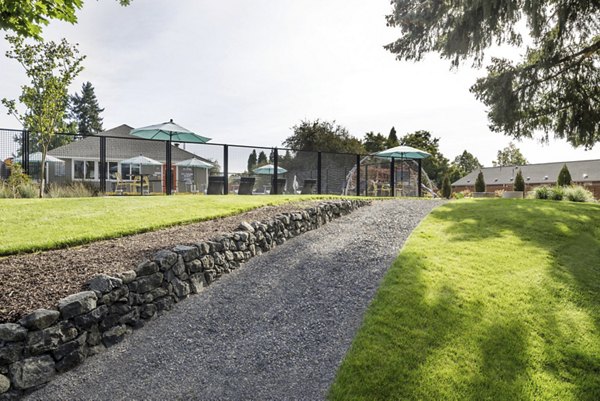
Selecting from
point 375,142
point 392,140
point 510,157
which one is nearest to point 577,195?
point 375,142

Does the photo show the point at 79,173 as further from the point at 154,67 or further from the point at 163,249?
the point at 163,249

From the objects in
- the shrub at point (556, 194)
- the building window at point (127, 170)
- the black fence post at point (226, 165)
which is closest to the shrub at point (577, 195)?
the shrub at point (556, 194)

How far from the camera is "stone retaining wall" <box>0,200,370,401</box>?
276 cm

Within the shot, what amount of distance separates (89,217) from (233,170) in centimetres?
649

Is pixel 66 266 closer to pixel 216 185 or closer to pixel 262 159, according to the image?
pixel 216 185

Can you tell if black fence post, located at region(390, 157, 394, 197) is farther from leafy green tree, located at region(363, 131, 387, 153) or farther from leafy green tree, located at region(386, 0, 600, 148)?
leafy green tree, located at region(363, 131, 387, 153)

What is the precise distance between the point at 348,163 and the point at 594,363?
12.8 m

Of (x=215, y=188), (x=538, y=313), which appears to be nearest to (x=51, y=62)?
(x=215, y=188)

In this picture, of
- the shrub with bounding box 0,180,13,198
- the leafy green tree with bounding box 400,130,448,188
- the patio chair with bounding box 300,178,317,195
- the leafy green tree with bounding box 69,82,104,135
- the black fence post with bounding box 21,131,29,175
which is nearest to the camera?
the shrub with bounding box 0,180,13,198

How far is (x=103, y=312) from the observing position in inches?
134

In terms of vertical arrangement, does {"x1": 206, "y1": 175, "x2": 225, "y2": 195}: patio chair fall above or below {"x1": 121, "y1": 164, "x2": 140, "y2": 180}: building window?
below

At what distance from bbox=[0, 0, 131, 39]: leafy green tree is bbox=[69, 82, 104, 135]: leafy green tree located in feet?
195

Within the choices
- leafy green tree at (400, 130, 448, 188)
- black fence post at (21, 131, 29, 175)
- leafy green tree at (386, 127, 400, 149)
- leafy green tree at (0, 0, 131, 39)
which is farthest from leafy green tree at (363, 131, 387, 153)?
leafy green tree at (0, 0, 131, 39)

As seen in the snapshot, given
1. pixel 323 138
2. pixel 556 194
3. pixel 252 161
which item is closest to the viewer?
pixel 252 161
